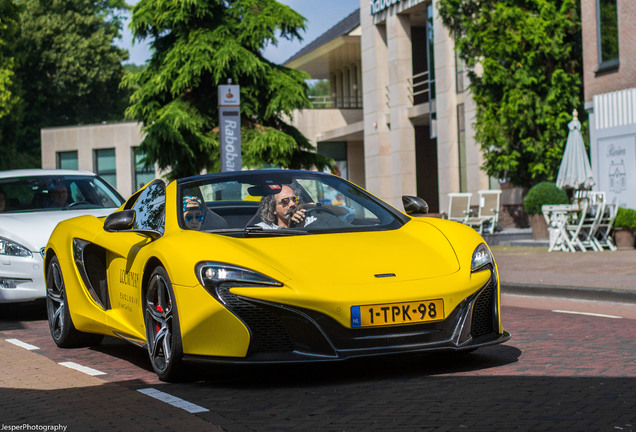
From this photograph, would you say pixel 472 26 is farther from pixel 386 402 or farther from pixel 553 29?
pixel 386 402

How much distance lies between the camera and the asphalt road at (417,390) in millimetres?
4855

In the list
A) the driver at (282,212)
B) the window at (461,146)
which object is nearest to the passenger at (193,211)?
the driver at (282,212)

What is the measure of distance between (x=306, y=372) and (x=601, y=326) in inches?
132

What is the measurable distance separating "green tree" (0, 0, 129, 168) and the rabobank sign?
3287cm

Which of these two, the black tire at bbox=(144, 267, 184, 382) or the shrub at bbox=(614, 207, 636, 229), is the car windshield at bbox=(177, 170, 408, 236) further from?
the shrub at bbox=(614, 207, 636, 229)

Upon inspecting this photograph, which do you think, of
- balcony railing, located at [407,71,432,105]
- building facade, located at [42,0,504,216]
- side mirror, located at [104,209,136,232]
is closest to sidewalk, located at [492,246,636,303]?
side mirror, located at [104,209,136,232]

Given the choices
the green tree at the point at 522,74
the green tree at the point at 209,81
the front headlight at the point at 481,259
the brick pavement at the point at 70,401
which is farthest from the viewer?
the green tree at the point at 209,81

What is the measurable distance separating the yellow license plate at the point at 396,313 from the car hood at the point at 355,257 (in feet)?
0.58

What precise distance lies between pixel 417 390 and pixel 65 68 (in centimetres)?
6653

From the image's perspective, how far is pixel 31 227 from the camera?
10164 millimetres

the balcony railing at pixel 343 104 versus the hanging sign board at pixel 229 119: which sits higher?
the balcony railing at pixel 343 104

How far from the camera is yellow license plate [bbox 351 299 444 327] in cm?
567

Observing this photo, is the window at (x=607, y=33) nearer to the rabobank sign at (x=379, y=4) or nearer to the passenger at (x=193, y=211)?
the rabobank sign at (x=379, y=4)

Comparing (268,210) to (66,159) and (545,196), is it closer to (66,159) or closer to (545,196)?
(545,196)
